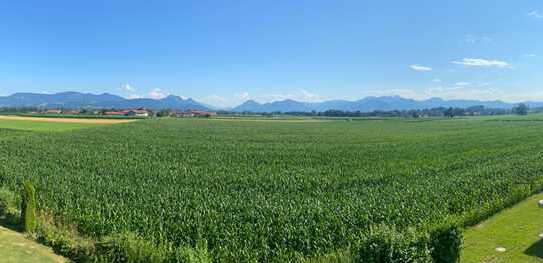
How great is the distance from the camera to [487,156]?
3209 cm

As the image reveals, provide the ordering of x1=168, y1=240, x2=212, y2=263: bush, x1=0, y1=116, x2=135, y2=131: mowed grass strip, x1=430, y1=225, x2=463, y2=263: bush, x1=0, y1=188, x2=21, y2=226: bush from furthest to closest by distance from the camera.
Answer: x1=0, y1=116, x2=135, y2=131: mowed grass strip → x1=0, y1=188, x2=21, y2=226: bush → x1=168, y1=240, x2=212, y2=263: bush → x1=430, y1=225, x2=463, y2=263: bush

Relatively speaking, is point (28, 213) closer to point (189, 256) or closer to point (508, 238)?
point (189, 256)

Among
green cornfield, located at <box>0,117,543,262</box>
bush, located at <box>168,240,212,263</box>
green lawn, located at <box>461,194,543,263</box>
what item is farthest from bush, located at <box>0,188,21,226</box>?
green lawn, located at <box>461,194,543,263</box>

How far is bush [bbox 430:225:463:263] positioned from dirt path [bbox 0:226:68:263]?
10954mm

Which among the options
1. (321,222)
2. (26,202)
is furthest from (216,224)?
(26,202)

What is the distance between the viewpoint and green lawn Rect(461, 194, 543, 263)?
36.5 feet

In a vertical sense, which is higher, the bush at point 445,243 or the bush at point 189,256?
the bush at point 445,243

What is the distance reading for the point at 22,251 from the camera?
12047mm

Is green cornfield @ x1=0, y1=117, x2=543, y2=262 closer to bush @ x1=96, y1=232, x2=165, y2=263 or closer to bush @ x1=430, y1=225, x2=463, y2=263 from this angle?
bush @ x1=96, y1=232, x2=165, y2=263

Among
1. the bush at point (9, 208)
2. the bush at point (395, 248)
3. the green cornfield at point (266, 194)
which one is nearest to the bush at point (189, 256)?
the green cornfield at point (266, 194)

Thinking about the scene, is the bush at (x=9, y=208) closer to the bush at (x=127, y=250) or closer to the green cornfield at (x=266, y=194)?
the green cornfield at (x=266, y=194)

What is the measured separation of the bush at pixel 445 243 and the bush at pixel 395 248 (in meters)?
0.59

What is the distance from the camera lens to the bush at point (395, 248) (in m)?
8.22

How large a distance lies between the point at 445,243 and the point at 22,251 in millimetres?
12478
